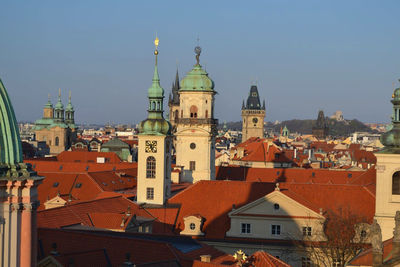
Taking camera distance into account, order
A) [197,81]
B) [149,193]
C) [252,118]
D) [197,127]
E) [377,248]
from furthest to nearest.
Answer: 1. [252,118]
2. [197,81]
3. [197,127]
4. [149,193]
5. [377,248]

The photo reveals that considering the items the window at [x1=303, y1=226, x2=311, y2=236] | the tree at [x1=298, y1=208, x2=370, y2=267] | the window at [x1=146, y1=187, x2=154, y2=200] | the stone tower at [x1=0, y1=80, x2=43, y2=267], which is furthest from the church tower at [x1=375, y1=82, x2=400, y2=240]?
the stone tower at [x1=0, y1=80, x2=43, y2=267]

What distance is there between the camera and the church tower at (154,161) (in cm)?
5506

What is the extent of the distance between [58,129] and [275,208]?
98.2m

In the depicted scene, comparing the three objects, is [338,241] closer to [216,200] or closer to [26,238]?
[216,200]

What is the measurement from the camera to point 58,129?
142 metres

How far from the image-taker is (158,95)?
5794cm

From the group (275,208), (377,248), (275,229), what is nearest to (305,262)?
(275,229)

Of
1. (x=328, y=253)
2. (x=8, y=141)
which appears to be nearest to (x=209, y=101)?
(x=328, y=253)

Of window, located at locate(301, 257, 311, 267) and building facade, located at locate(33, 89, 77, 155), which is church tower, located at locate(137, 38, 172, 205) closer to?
window, located at locate(301, 257, 311, 267)

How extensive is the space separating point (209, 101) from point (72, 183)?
13.2 metres

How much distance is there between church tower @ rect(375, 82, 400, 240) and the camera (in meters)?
44.8

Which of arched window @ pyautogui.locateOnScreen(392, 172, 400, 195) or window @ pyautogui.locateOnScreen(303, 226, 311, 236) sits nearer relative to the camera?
arched window @ pyautogui.locateOnScreen(392, 172, 400, 195)

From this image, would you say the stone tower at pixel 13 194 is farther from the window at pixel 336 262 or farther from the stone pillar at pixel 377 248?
the window at pixel 336 262

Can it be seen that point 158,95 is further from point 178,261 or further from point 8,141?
point 8,141
